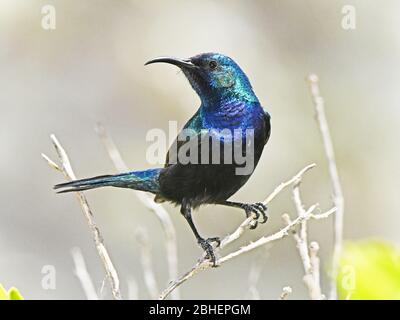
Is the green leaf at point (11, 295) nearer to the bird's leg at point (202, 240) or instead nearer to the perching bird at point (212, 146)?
the bird's leg at point (202, 240)

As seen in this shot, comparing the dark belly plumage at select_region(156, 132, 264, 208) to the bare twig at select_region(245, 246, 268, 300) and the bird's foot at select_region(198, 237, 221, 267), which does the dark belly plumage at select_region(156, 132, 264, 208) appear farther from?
the bare twig at select_region(245, 246, 268, 300)

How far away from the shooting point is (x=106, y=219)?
5875 millimetres

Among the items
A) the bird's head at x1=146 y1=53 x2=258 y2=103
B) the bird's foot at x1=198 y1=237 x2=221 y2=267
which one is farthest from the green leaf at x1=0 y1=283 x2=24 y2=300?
the bird's head at x1=146 y1=53 x2=258 y2=103

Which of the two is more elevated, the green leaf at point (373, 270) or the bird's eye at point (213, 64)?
the bird's eye at point (213, 64)

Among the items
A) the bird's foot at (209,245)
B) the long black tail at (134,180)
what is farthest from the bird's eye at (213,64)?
the bird's foot at (209,245)

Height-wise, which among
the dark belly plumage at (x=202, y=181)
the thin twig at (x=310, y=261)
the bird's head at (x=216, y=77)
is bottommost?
the thin twig at (x=310, y=261)

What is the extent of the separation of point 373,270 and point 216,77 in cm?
147

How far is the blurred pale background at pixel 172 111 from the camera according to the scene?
19.0 feet

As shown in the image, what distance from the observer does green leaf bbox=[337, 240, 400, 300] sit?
1.68 metres

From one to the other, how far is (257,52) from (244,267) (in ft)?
6.05

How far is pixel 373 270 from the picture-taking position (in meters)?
1.71

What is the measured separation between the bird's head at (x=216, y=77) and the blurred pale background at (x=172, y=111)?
251 cm
